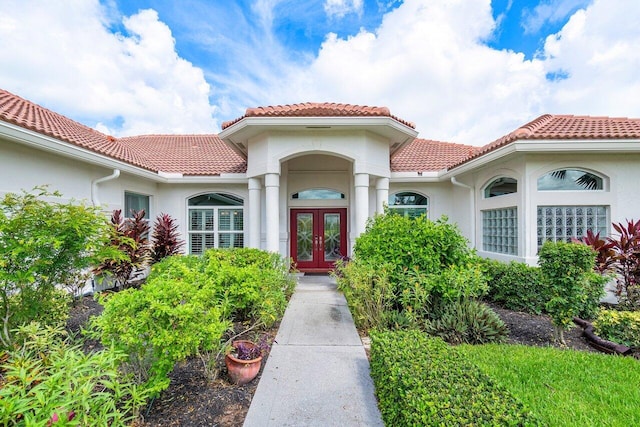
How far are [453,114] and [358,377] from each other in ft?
52.1

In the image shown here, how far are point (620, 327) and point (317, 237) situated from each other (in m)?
8.82

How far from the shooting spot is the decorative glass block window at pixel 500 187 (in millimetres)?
8341

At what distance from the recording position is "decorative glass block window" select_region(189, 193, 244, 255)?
37.8ft

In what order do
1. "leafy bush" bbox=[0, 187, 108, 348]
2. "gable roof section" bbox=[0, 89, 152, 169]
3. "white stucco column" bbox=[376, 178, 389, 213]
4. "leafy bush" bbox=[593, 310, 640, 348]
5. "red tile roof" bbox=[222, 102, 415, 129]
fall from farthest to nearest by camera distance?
"white stucco column" bbox=[376, 178, 389, 213] → "red tile roof" bbox=[222, 102, 415, 129] → "gable roof section" bbox=[0, 89, 152, 169] → "leafy bush" bbox=[593, 310, 640, 348] → "leafy bush" bbox=[0, 187, 108, 348]

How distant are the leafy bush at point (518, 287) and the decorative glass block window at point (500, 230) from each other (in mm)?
1176

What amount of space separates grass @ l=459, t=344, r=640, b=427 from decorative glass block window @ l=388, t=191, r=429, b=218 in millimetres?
7231

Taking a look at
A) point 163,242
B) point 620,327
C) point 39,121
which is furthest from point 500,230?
point 39,121

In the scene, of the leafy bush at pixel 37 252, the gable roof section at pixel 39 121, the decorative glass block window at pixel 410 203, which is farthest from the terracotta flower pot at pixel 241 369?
the decorative glass block window at pixel 410 203

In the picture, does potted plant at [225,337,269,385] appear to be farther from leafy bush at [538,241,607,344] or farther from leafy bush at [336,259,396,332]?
leafy bush at [538,241,607,344]

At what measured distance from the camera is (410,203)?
11.7 metres

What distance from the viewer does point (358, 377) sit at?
12.4 feet

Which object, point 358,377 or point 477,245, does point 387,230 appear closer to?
point 358,377

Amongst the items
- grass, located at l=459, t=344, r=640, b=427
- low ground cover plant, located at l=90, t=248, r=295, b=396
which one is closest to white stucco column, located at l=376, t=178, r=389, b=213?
grass, located at l=459, t=344, r=640, b=427

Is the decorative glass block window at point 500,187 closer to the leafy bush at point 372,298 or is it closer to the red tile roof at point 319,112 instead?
the red tile roof at point 319,112
